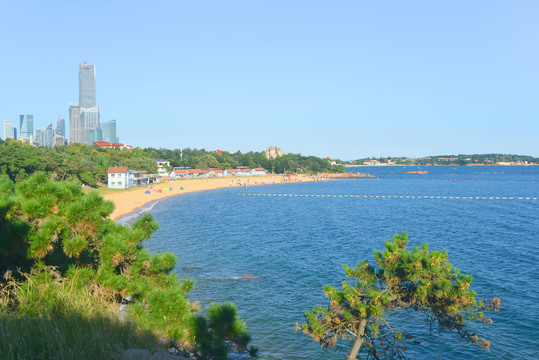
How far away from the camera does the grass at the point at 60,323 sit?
22.6 ft

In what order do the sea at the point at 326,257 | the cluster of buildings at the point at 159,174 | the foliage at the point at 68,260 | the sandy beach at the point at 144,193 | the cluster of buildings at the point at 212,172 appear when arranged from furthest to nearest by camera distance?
1. the cluster of buildings at the point at 212,172
2. the cluster of buildings at the point at 159,174
3. the sandy beach at the point at 144,193
4. the sea at the point at 326,257
5. the foliage at the point at 68,260

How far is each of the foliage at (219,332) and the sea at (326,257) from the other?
28.2 ft

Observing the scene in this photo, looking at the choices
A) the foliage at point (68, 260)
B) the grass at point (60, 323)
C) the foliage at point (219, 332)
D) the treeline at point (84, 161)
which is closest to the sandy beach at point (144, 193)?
the treeline at point (84, 161)

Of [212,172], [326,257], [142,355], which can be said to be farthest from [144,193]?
[142,355]

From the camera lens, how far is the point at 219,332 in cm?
902

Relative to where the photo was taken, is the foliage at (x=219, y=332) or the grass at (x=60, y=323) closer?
the grass at (x=60, y=323)

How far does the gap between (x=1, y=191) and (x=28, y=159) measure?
62285 mm

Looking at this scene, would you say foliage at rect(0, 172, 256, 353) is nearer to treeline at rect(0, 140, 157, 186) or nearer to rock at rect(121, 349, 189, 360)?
rock at rect(121, 349, 189, 360)

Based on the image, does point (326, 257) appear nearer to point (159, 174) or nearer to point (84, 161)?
point (84, 161)

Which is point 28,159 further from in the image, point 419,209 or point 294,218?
point 419,209

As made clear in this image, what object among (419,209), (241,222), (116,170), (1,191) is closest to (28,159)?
(116,170)

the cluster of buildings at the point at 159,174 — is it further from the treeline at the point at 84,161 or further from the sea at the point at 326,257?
the sea at the point at 326,257

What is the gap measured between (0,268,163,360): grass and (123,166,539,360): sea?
990 cm

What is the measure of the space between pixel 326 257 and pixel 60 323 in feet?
93.9
